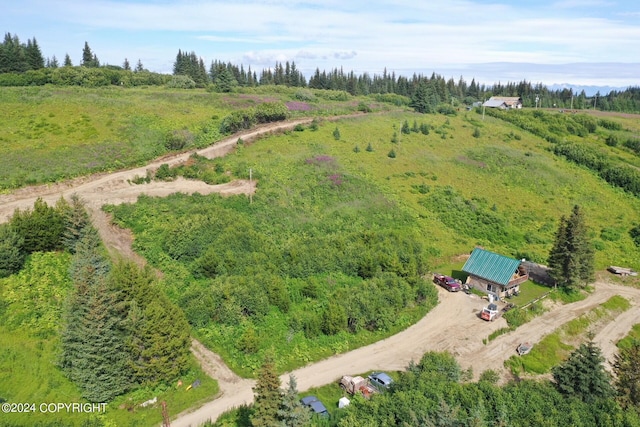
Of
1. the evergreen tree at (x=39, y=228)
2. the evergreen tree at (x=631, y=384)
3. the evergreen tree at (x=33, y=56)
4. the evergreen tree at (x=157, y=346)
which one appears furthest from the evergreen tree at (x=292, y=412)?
the evergreen tree at (x=33, y=56)

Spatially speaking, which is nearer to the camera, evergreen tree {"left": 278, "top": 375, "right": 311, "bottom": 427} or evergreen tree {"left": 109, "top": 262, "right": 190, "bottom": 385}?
evergreen tree {"left": 278, "top": 375, "right": 311, "bottom": 427}

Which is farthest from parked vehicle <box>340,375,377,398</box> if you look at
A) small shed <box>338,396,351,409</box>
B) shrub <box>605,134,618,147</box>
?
shrub <box>605,134,618,147</box>

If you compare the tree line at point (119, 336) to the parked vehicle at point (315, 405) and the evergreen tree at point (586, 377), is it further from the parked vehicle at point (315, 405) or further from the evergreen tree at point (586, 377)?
the evergreen tree at point (586, 377)

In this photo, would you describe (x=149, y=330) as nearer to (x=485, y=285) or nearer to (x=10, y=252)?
(x=10, y=252)

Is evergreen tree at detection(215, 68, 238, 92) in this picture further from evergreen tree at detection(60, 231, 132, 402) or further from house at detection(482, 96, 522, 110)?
house at detection(482, 96, 522, 110)

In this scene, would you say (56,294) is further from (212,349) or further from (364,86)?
(364,86)

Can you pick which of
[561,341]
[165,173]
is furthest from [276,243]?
[561,341]
